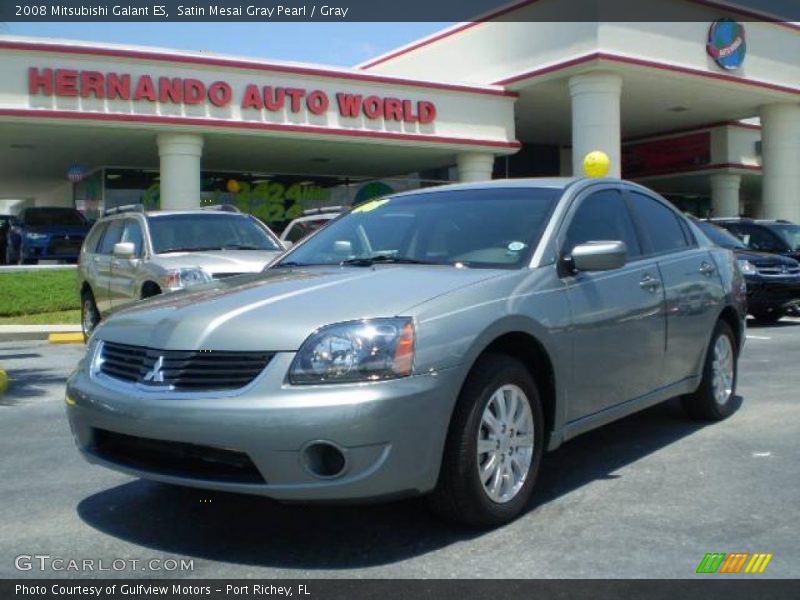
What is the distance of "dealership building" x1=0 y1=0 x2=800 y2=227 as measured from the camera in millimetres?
19812

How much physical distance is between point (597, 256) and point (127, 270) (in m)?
6.97

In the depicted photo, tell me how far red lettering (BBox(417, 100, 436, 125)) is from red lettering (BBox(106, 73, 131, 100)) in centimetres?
776

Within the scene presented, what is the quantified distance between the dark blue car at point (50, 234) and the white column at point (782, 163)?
19987mm

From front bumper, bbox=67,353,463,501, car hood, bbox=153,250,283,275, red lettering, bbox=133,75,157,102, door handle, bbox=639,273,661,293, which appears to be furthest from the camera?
red lettering, bbox=133,75,157,102

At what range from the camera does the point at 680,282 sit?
5566 millimetres

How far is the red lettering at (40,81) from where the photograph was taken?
18734mm

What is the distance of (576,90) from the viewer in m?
22.9

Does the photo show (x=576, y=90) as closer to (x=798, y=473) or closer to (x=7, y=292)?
(x=7, y=292)

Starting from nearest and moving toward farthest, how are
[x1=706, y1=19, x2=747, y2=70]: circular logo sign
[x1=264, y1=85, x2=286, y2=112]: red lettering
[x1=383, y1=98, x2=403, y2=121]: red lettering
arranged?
[x1=264, y1=85, x2=286, y2=112]: red lettering, [x1=383, y1=98, x2=403, y2=121]: red lettering, [x1=706, y1=19, x2=747, y2=70]: circular logo sign

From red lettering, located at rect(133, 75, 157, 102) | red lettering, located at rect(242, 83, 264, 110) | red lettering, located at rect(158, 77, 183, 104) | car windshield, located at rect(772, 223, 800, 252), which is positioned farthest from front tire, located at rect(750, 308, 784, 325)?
red lettering, located at rect(133, 75, 157, 102)

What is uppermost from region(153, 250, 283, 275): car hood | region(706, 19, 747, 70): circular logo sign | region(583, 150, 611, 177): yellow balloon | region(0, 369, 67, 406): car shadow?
region(706, 19, 747, 70): circular logo sign

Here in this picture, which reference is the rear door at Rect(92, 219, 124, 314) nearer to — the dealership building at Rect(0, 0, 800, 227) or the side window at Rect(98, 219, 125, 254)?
the side window at Rect(98, 219, 125, 254)

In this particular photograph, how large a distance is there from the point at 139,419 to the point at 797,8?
89.0ft

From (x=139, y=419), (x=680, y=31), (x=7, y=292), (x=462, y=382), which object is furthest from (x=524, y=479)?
(x=680, y=31)
